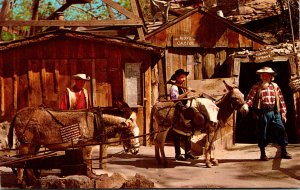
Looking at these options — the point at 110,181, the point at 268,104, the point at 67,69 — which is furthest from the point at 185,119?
the point at 67,69

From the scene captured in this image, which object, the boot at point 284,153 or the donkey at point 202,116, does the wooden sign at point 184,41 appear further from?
the boot at point 284,153

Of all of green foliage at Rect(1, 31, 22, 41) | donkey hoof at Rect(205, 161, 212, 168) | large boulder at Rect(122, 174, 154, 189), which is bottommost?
large boulder at Rect(122, 174, 154, 189)

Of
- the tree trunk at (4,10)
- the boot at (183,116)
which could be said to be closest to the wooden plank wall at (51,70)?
the tree trunk at (4,10)

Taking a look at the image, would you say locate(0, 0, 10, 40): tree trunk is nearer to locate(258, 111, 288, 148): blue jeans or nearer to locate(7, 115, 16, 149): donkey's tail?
locate(7, 115, 16, 149): donkey's tail

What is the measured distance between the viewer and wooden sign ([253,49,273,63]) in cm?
754

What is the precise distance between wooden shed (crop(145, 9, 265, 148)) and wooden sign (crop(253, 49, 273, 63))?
0.65 ft

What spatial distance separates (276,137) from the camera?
6.64 m

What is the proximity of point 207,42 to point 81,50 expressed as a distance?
2.31 metres

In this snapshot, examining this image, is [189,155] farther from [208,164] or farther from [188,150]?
[208,164]

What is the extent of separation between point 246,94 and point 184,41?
1.35 meters

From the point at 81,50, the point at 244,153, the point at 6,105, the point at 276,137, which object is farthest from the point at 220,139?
the point at 6,105

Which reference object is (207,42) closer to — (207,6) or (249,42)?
(249,42)

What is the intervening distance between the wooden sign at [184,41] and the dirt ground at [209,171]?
6.18 ft

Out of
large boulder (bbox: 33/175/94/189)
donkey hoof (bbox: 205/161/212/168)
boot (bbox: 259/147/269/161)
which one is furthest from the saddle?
large boulder (bbox: 33/175/94/189)
